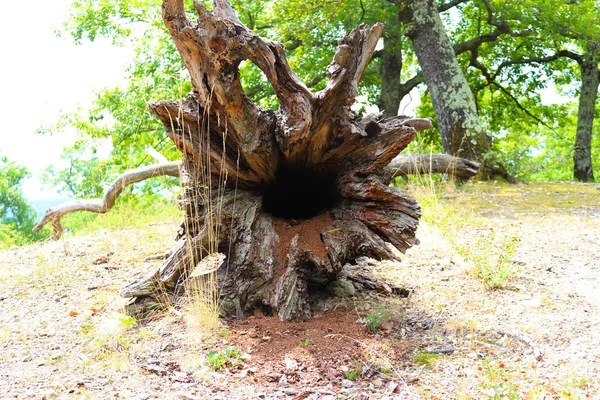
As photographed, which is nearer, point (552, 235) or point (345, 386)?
point (345, 386)

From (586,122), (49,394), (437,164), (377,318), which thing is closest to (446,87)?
(437,164)

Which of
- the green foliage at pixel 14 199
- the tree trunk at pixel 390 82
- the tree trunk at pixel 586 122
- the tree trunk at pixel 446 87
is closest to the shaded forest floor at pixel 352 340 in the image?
the tree trunk at pixel 446 87

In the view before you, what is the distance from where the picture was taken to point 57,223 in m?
9.34

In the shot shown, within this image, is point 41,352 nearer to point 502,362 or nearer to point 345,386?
point 345,386

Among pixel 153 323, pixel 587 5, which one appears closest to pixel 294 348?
pixel 153 323

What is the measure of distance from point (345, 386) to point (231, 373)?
2.24 ft

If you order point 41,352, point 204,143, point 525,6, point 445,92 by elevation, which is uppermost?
point 525,6

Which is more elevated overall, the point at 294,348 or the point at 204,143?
the point at 204,143

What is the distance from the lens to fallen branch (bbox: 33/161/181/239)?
27.8 feet

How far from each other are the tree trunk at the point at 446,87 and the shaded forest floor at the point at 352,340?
4145 mm

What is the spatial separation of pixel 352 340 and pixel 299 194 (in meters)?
1.57

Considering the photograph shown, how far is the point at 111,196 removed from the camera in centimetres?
892

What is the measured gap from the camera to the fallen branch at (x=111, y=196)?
848cm

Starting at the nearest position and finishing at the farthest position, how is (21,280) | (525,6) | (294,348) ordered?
(294,348)
(21,280)
(525,6)
